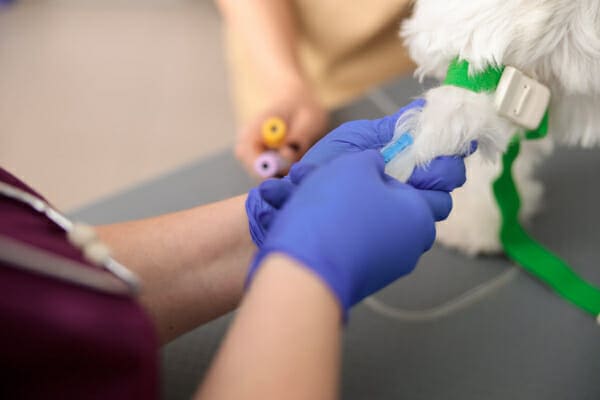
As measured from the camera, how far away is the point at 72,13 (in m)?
1.89

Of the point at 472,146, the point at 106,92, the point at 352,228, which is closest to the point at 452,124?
the point at 472,146

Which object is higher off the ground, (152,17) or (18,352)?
(18,352)

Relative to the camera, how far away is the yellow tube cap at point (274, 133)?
706 millimetres

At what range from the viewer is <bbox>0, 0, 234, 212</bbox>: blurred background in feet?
4.95

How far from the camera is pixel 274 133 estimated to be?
0.71m

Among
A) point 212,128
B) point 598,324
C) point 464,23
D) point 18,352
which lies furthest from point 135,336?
point 212,128

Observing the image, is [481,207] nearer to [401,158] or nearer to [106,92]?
[401,158]

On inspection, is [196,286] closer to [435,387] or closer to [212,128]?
[435,387]

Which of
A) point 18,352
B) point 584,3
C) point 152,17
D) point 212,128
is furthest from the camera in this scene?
point 152,17

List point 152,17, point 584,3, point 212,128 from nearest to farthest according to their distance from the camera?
1. point 584,3
2. point 212,128
3. point 152,17

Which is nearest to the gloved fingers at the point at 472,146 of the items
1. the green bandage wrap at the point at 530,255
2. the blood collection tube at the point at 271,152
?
the green bandage wrap at the point at 530,255

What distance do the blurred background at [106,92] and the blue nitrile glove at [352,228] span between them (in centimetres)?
101

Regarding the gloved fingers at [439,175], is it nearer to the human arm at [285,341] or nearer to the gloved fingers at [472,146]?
the gloved fingers at [472,146]

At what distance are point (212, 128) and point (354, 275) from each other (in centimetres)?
129
